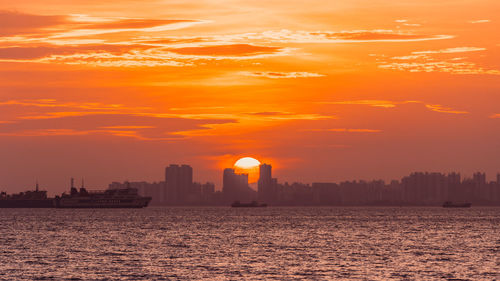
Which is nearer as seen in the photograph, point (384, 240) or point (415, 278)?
point (415, 278)

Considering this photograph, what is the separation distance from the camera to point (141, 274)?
87375 millimetres

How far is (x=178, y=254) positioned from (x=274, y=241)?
32.1 metres

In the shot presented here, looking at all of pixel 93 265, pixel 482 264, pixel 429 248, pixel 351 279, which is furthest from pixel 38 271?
pixel 429 248

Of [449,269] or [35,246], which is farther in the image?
[35,246]

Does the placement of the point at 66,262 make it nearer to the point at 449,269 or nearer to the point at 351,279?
the point at 351,279

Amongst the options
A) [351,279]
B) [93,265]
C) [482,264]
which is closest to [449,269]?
[482,264]

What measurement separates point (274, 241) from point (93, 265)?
50.0 metres

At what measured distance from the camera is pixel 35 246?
12769 centimetres

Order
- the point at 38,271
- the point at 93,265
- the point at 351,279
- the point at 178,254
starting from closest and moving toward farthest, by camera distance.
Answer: the point at 351,279 → the point at 38,271 → the point at 93,265 → the point at 178,254

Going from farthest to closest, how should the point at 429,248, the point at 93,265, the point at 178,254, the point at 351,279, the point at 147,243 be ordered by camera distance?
the point at 147,243 → the point at 429,248 → the point at 178,254 → the point at 93,265 → the point at 351,279

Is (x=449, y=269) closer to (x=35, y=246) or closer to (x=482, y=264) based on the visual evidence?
(x=482, y=264)

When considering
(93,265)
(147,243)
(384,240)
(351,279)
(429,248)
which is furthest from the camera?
(384,240)

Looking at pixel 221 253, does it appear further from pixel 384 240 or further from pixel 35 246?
pixel 384 240

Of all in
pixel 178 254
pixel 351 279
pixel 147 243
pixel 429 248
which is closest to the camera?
pixel 351 279
